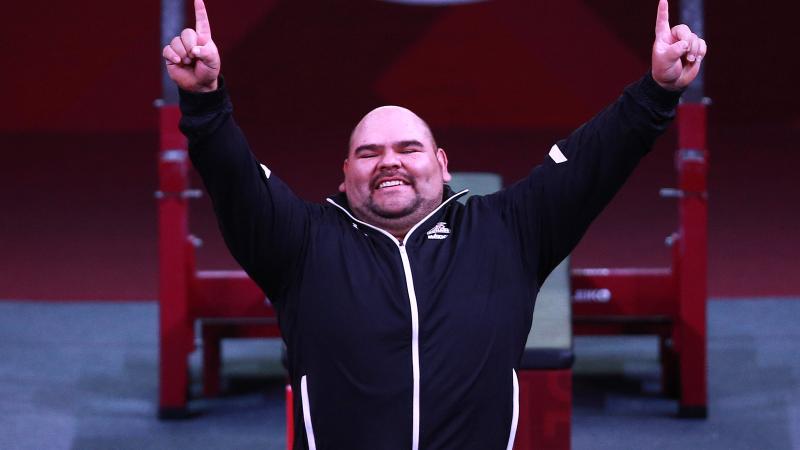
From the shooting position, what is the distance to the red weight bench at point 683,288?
3.28 metres

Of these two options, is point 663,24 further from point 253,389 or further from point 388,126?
point 253,389

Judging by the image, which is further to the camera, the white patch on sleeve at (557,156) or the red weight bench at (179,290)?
the red weight bench at (179,290)

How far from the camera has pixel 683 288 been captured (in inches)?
131

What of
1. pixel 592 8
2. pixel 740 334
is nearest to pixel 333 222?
pixel 740 334

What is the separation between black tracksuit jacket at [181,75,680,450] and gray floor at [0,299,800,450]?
4.97ft

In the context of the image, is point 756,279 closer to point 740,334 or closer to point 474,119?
point 740,334

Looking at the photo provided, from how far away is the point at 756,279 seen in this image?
4977 mm

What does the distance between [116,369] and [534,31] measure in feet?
8.48

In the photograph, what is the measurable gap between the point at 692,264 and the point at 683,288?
0.24ft

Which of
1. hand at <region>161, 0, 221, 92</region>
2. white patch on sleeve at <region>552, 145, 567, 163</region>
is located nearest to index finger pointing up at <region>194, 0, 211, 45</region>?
hand at <region>161, 0, 221, 92</region>

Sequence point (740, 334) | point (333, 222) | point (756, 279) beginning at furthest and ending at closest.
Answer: point (756, 279) < point (740, 334) < point (333, 222)

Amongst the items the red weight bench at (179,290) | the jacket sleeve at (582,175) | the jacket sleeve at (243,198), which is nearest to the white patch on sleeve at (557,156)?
the jacket sleeve at (582,175)

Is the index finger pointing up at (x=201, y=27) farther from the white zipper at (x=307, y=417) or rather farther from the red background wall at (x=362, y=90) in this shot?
the red background wall at (x=362, y=90)

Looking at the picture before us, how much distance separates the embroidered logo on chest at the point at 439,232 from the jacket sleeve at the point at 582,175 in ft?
0.29
